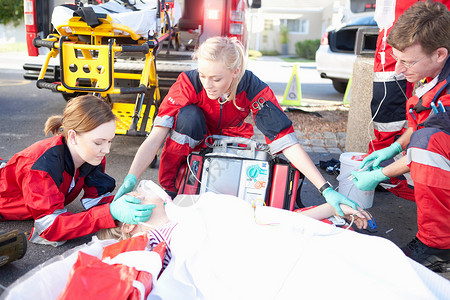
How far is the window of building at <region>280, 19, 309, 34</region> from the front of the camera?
30542 millimetres

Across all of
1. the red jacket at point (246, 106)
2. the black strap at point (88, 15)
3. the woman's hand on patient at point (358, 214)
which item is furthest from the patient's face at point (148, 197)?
the black strap at point (88, 15)

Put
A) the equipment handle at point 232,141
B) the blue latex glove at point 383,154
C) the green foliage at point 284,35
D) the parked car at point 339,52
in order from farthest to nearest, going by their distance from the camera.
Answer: the green foliage at point 284,35
the parked car at point 339,52
the equipment handle at point 232,141
the blue latex glove at point 383,154

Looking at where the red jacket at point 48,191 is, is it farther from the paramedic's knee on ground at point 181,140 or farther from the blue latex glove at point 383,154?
the blue latex glove at point 383,154

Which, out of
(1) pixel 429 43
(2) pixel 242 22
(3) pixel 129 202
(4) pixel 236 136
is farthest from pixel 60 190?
(2) pixel 242 22

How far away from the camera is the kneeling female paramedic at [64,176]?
92.6 inches

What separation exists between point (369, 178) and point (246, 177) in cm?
72

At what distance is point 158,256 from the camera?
71.6 inches

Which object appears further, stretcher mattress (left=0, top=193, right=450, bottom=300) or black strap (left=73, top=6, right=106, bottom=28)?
black strap (left=73, top=6, right=106, bottom=28)

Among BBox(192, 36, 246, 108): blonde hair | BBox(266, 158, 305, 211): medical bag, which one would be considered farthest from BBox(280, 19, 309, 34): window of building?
BBox(266, 158, 305, 211): medical bag

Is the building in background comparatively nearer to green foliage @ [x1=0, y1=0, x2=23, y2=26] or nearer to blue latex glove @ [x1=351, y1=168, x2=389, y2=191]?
green foliage @ [x1=0, y1=0, x2=23, y2=26]

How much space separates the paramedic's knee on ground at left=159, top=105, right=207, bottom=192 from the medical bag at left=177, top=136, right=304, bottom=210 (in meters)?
0.14

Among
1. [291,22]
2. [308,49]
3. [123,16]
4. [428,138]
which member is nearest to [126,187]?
[428,138]

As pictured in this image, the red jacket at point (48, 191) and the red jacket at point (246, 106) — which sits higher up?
the red jacket at point (246, 106)

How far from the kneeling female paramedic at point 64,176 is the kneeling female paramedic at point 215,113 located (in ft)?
0.81
